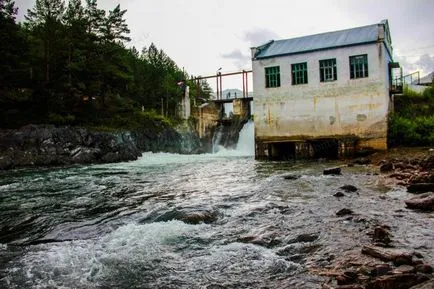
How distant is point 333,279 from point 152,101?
165ft

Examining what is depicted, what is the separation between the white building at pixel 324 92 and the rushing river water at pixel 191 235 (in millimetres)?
14276

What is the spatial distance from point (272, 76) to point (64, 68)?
2044 centimetres

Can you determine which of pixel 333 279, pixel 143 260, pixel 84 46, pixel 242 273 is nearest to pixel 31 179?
Answer: pixel 143 260

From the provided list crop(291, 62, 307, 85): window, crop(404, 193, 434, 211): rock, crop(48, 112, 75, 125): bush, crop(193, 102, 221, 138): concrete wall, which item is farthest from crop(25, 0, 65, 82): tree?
crop(404, 193, 434, 211): rock

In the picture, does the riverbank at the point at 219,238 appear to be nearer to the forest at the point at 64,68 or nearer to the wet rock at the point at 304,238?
the wet rock at the point at 304,238

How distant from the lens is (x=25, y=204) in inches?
482

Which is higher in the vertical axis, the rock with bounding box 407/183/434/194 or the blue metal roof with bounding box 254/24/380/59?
the blue metal roof with bounding box 254/24/380/59

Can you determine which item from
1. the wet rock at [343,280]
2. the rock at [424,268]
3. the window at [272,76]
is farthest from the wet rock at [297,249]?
the window at [272,76]

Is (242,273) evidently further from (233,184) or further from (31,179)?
(31,179)

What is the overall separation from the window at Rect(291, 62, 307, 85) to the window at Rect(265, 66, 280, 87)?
1261 mm

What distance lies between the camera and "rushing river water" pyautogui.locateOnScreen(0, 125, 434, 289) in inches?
228

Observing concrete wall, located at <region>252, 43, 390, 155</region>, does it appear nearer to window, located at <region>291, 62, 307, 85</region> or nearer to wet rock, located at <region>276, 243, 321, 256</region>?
window, located at <region>291, 62, 307, 85</region>

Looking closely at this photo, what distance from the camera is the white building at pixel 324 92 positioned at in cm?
2631

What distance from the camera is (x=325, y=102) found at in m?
27.8
